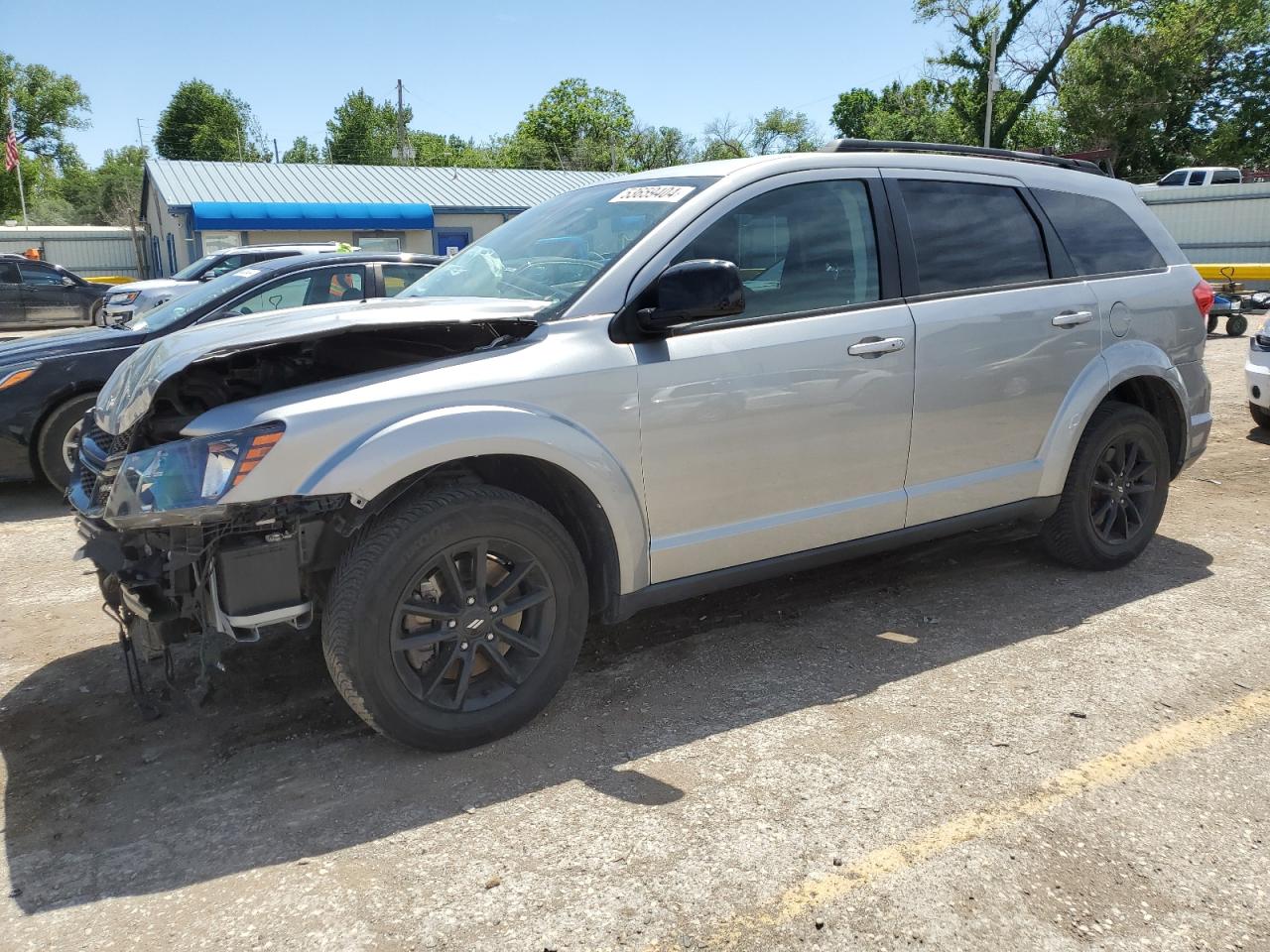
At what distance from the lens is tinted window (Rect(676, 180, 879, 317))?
3.79 metres

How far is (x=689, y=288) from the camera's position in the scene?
132 inches

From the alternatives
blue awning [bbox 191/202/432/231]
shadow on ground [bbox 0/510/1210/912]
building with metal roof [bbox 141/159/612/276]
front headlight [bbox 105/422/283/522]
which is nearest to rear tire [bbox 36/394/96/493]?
shadow on ground [bbox 0/510/1210/912]

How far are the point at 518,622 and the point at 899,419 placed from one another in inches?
68.8

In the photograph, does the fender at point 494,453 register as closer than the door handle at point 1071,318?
Yes

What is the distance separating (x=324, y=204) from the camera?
29688 millimetres

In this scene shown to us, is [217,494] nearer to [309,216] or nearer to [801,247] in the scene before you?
[801,247]

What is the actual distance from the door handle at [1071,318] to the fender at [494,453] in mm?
2279

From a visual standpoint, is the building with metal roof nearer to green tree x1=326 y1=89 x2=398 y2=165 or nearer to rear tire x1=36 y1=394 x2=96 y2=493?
rear tire x1=36 y1=394 x2=96 y2=493

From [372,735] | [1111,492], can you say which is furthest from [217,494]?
[1111,492]

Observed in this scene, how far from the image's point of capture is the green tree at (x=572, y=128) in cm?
7331

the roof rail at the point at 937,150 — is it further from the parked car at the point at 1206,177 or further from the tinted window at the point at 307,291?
the parked car at the point at 1206,177

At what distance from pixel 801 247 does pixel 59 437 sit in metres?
5.30

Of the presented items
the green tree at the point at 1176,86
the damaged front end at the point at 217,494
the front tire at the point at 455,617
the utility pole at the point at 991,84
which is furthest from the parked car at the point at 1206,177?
the damaged front end at the point at 217,494

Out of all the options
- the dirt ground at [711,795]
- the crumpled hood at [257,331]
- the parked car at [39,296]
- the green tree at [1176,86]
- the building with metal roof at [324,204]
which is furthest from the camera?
the green tree at [1176,86]
